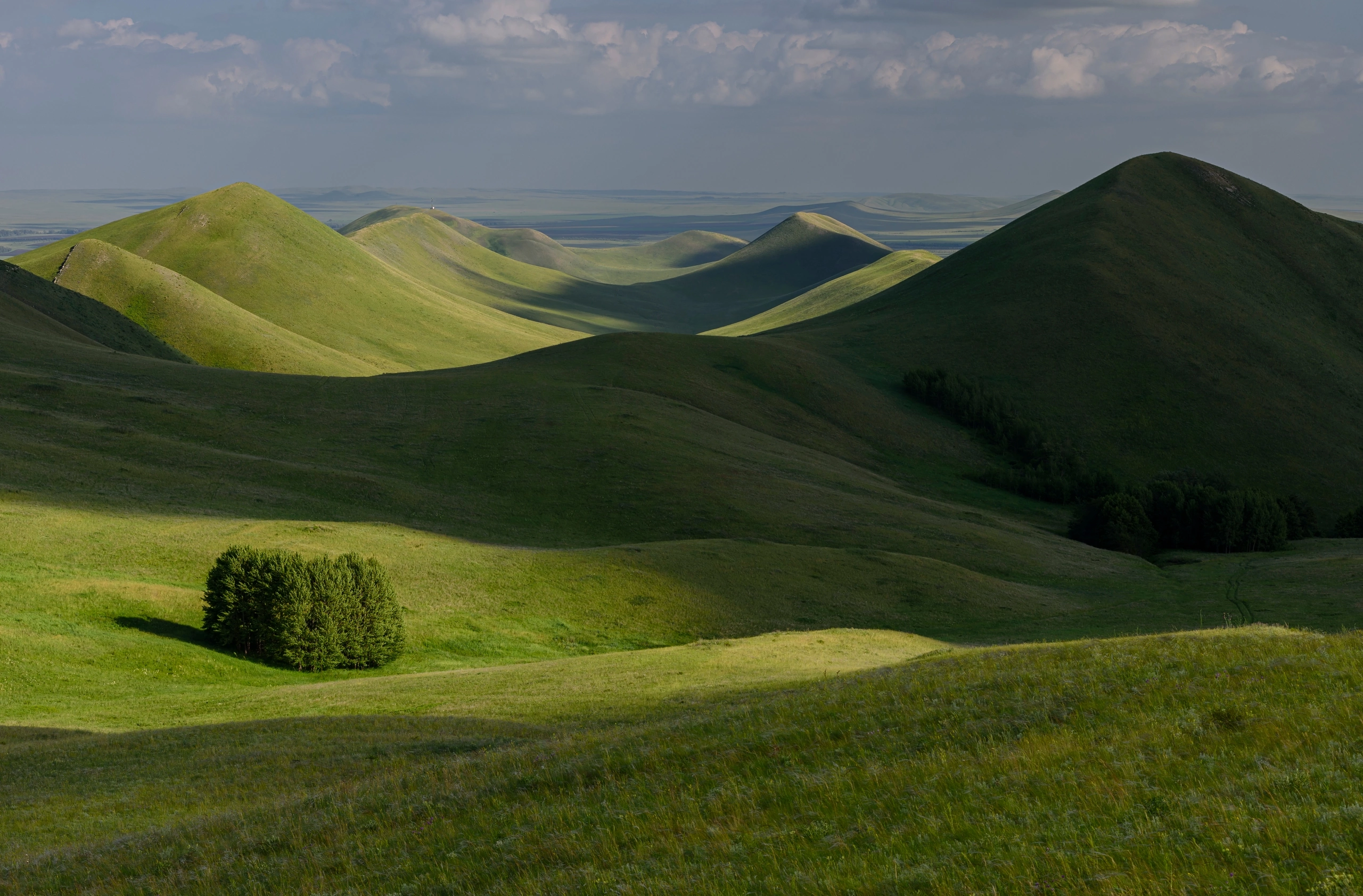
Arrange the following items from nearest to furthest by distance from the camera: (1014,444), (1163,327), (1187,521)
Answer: (1187,521), (1014,444), (1163,327)

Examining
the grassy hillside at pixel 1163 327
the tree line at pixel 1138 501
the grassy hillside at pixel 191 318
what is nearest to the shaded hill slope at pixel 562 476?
the tree line at pixel 1138 501

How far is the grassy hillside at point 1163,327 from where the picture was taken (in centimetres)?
11712

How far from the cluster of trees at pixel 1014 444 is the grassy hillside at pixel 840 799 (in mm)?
87501

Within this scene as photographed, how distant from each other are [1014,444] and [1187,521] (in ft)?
92.7

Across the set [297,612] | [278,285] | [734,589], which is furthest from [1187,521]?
[278,285]

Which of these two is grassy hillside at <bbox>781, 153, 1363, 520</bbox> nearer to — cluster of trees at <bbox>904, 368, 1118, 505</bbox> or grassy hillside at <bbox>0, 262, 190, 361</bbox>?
cluster of trees at <bbox>904, 368, 1118, 505</bbox>

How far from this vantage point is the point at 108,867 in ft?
46.4

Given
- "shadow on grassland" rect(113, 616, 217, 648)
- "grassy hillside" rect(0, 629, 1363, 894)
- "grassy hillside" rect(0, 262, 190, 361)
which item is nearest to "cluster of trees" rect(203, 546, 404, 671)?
"shadow on grassland" rect(113, 616, 217, 648)

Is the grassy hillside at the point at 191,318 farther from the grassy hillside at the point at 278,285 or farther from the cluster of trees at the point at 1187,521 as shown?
the cluster of trees at the point at 1187,521

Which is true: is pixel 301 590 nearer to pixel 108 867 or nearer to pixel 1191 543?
pixel 108 867

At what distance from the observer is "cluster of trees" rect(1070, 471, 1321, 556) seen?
86.2 m

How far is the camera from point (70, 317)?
113m

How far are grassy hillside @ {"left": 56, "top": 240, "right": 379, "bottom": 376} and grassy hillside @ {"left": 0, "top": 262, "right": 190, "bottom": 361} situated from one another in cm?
1148

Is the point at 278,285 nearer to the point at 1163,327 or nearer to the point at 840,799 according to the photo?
the point at 1163,327
